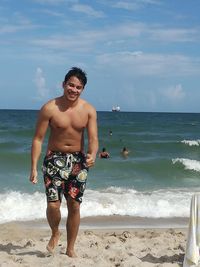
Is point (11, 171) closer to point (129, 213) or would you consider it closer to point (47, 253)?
point (129, 213)

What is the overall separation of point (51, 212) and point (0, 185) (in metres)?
7.71

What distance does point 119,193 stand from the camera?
1158 cm

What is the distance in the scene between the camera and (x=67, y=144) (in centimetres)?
479

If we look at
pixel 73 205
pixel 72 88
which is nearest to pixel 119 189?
pixel 73 205

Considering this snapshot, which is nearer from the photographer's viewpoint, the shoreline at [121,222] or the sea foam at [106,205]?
the shoreline at [121,222]

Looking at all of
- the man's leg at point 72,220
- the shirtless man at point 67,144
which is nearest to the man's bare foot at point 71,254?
the man's leg at point 72,220

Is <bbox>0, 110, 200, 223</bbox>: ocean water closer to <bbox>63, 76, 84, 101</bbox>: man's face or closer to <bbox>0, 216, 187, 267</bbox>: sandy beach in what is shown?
<bbox>0, 216, 187, 267</bbox>: sandy beach

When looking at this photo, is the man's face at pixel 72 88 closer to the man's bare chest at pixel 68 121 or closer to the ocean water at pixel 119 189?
the man's bare chest at pixel 68 121

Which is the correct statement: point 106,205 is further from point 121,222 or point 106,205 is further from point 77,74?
point 77,74

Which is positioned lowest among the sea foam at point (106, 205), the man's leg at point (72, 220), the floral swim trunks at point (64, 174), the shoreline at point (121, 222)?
the shoreline at point (121, 222)

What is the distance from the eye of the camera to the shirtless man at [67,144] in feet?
15.5

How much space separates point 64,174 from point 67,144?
30 cm

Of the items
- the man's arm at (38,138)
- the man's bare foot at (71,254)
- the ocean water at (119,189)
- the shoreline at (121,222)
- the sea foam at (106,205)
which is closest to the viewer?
the man's arm at (38,138)

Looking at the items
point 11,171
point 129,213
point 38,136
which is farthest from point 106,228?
point 11,171
